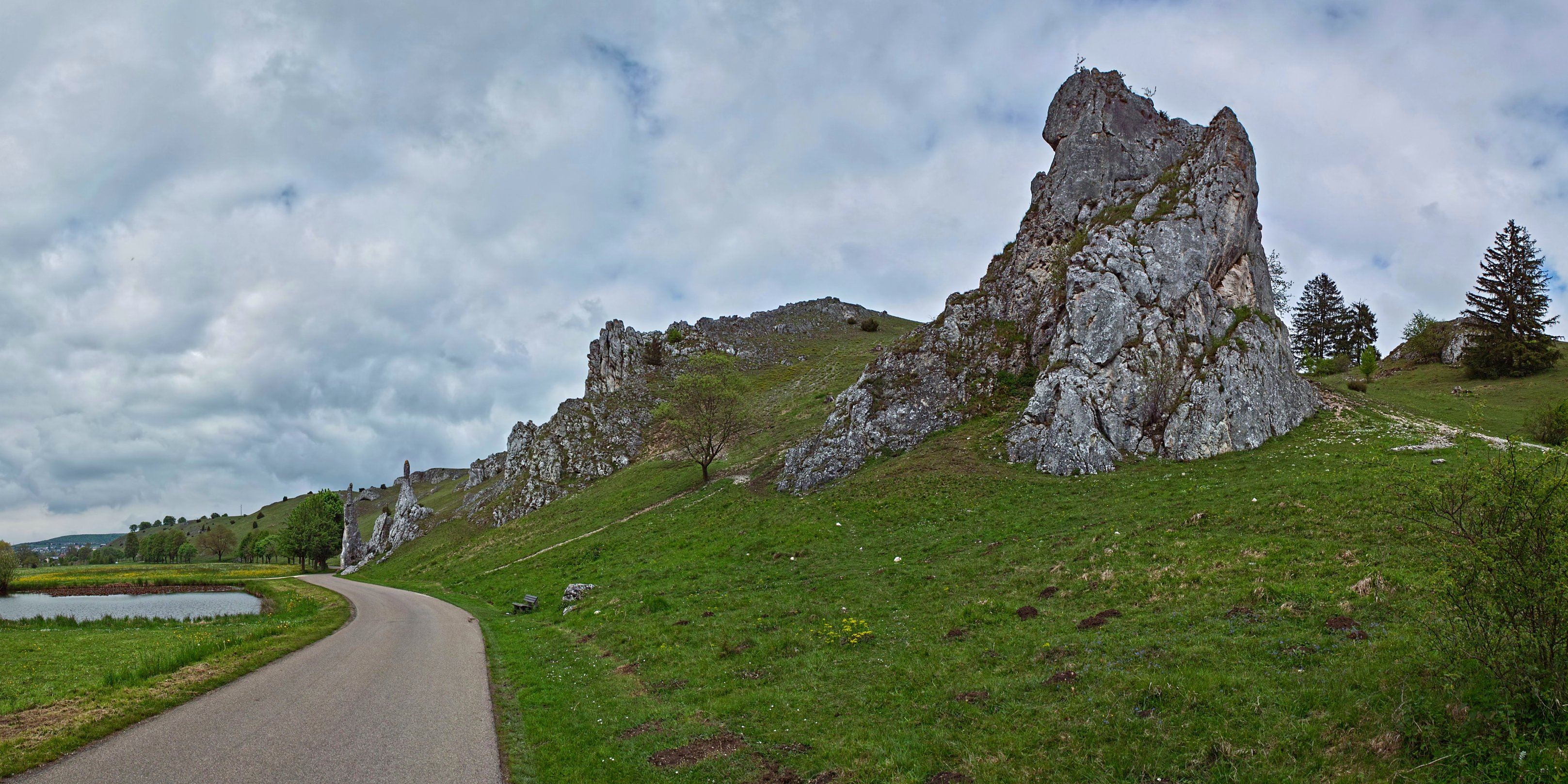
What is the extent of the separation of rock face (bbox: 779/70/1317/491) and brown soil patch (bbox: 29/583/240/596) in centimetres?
6417

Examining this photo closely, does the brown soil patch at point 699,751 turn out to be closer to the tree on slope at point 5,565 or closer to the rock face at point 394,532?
the rock face at point 394,532

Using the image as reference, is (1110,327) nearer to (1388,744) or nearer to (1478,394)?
(1388,744)

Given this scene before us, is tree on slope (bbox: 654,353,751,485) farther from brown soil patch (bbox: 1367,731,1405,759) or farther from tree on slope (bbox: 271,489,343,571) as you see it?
tree on slope (bbox: 271,489,343,571)

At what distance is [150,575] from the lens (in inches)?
3339

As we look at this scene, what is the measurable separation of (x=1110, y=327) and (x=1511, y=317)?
5277 centimetres

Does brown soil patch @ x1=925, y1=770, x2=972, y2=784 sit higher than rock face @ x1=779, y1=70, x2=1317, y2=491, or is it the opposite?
rock face @ x1=779, y1=70, x2=1317, y2=491

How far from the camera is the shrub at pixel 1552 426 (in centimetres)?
3475

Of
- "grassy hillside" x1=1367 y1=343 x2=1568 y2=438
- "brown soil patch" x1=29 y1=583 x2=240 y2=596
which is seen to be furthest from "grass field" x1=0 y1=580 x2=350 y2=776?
"grassy hillside" x1=1367 y1=343 x2=1568 y2=438

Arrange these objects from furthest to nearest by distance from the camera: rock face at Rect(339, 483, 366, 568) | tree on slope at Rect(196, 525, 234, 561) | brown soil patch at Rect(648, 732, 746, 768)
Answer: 1. tree on slope at Rect(196, 525, 234, 561)
2. rock face at Rect(339, 483, 366, 568)
3. brown soil patch at Rect(648, 732, 746, 768)

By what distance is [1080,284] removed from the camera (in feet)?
160

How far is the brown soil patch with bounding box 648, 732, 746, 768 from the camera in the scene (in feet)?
42.5

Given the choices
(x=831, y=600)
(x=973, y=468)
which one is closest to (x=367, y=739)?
(x=831, y=600)

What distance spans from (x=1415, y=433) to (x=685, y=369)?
291 ft

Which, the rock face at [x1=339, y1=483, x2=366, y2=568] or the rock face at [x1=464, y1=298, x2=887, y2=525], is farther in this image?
the rock face at [x1=339, y1=483, x2=366, y2=568]
